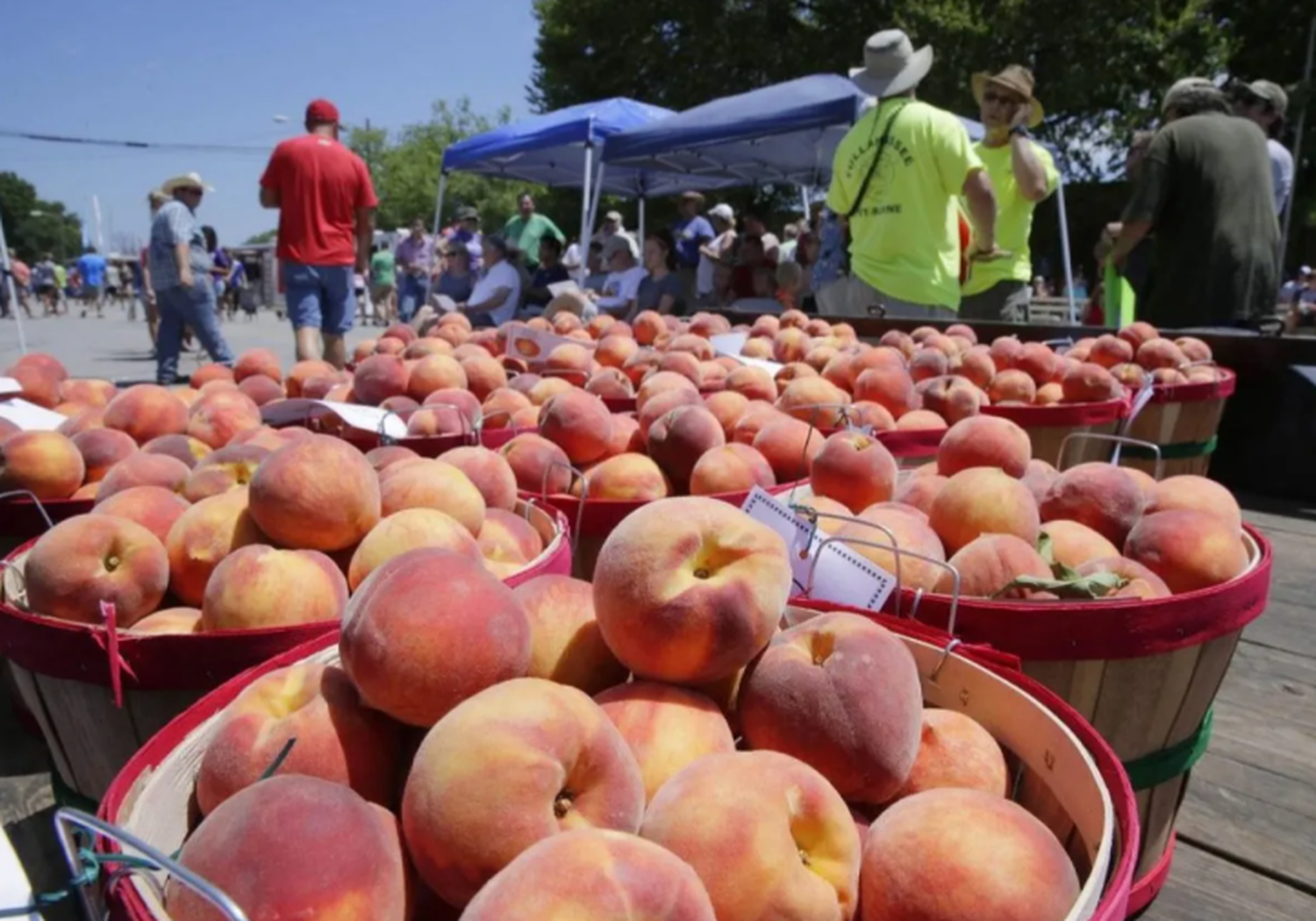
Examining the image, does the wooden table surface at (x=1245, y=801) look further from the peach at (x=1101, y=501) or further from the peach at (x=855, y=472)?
the peach at (x=855, y=472)

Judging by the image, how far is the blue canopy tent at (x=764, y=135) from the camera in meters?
8.84

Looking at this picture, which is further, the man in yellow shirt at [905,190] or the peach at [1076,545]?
the man in yellow shirt at [905,190]

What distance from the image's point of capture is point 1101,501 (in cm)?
194

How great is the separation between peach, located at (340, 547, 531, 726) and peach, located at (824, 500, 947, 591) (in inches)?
28.2

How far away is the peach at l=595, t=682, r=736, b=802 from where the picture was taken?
42.4 inches

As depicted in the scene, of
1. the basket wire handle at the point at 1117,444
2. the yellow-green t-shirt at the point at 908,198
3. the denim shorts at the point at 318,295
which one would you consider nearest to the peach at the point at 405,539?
the basket wire handle at the point at 1117,444

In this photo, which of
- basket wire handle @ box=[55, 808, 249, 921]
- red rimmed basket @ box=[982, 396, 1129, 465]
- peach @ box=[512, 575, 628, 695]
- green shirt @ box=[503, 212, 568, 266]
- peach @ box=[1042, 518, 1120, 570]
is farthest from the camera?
green shirt @ box=[503, 212, 568, 266]

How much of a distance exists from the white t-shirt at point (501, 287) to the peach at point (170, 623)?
24.4 feet

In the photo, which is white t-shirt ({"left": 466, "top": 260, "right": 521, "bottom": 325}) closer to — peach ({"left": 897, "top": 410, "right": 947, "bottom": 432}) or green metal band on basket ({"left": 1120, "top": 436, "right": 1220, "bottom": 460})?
green metal band on basket ({"left": 1120, "top": 436, "right": 1220, "bottom": 460})

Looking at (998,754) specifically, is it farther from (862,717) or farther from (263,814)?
(263,814)

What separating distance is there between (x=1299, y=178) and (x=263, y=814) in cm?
2784

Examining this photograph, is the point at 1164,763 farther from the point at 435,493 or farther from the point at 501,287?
the point at 501,287

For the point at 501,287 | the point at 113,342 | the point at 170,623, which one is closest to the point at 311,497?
the point at 170,623

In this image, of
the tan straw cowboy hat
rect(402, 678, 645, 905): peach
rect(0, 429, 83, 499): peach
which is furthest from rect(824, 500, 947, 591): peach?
the tan straw cowboy hat
